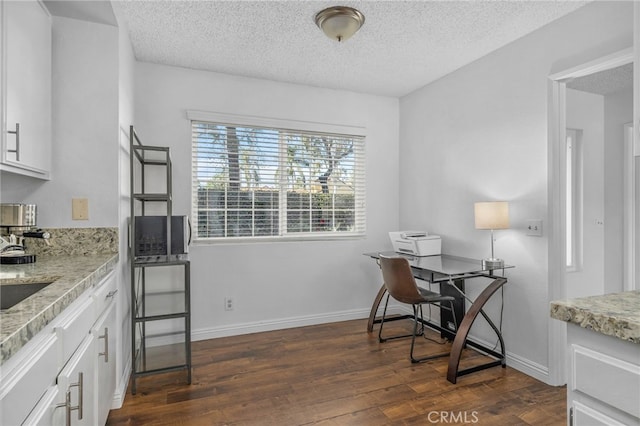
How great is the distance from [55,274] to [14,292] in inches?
5.7

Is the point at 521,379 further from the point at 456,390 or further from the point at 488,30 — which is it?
the point at 488,30

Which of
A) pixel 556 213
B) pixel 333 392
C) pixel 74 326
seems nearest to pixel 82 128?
pixel 74 326

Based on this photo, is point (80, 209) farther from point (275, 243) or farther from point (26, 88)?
point (275, 243)

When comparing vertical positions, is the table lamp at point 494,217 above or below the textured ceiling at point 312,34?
below

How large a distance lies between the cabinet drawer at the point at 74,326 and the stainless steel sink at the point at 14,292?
0.67 feet

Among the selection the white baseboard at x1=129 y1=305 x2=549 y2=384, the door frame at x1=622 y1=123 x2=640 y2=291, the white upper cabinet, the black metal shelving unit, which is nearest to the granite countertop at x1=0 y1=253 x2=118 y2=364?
the white upper cabinet

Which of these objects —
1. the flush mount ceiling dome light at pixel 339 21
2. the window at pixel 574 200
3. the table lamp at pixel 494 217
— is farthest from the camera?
the window at pixel 574 200

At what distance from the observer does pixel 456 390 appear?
2400mm

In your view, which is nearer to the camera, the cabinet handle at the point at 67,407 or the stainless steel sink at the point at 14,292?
the cabinet handle at the point at 67,407

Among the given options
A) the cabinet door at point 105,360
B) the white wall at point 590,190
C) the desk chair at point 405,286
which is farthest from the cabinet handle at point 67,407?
the white wall at point 590,190

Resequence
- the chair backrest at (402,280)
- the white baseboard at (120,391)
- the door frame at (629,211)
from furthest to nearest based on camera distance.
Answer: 1. the door frame at (629,211)
2. the chair backrest at (402,280)
3. the white baseboard at (120,391)

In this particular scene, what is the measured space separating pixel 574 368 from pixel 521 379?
6.16 ft

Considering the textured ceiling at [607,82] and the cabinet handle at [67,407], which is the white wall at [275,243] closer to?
the textured ceiling at [607,82]

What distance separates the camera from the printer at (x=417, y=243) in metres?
3.37
